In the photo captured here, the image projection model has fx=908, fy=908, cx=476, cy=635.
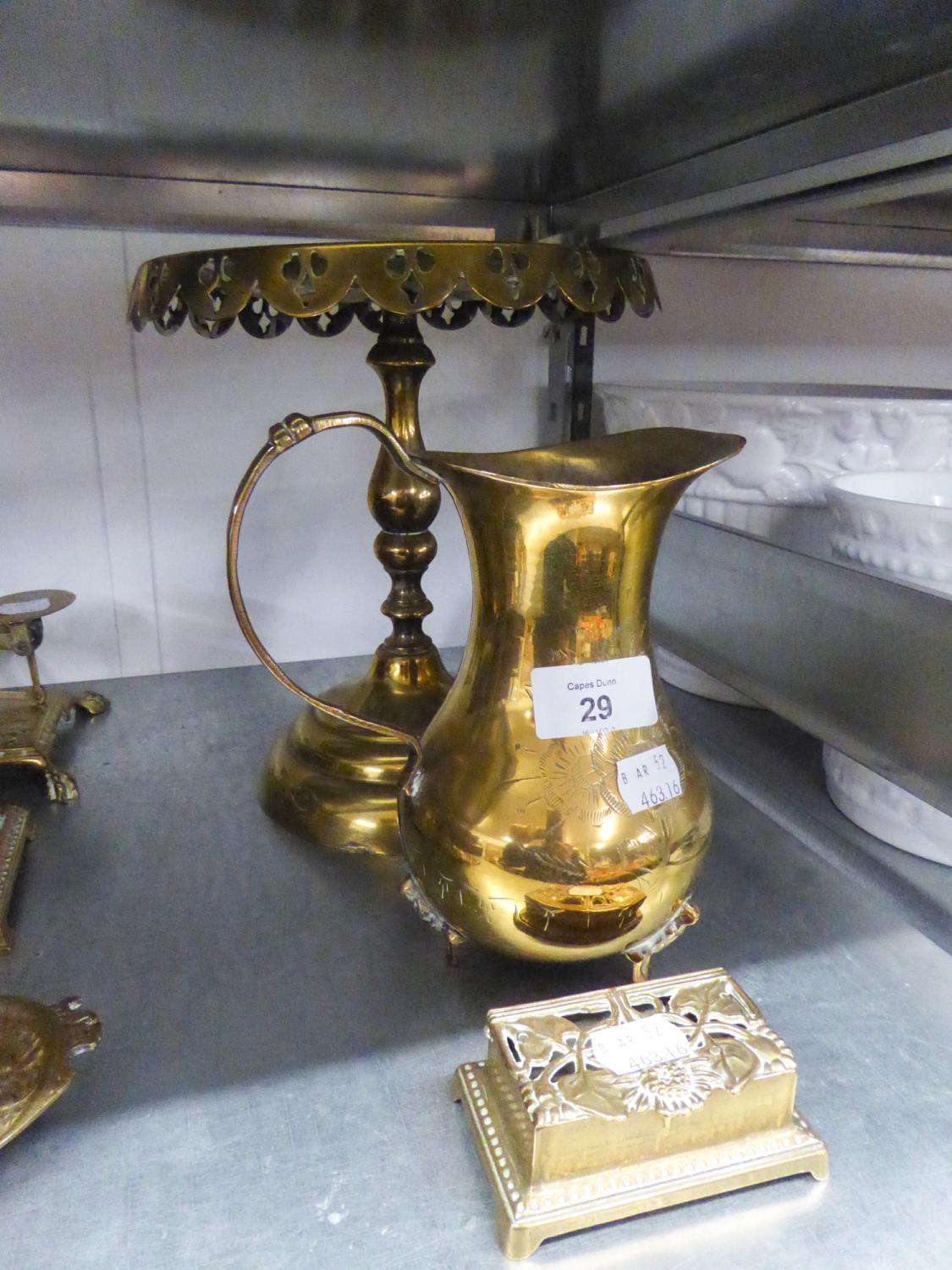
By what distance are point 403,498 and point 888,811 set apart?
35 cm

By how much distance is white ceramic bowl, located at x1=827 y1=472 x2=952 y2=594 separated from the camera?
1.52ft

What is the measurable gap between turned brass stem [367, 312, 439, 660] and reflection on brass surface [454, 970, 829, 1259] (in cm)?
28

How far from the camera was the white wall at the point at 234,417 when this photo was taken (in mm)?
729

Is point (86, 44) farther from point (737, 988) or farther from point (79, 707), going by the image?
point (737, 988)

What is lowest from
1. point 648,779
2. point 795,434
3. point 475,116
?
point 648,779

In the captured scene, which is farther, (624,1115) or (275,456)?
(275,456)

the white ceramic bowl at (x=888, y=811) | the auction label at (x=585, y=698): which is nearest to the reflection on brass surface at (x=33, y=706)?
the auction label at (x=585, y=698)

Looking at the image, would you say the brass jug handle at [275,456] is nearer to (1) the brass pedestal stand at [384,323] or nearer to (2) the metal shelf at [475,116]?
(1) the brass pedestal stand at [384,323]

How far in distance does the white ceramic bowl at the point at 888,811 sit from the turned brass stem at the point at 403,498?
28 cm

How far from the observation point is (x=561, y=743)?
0.37 metres

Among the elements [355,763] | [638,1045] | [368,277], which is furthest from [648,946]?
[368,277]

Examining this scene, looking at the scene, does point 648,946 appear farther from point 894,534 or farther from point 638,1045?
point 894,534

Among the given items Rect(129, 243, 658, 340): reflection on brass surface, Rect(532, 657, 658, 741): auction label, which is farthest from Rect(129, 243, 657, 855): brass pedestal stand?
Rect(532, 657, 658, 741): auction label

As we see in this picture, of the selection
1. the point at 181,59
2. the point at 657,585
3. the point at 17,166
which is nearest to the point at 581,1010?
the point at 657,585
